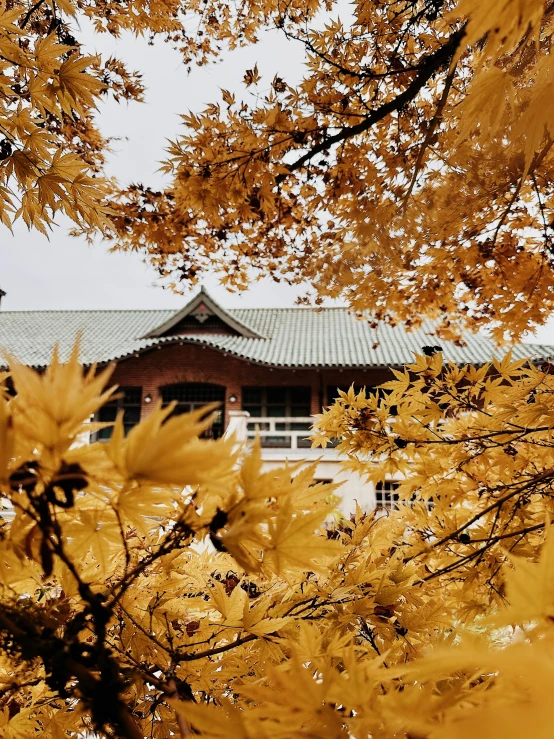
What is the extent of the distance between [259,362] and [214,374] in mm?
1482

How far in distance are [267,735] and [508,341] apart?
2756mm

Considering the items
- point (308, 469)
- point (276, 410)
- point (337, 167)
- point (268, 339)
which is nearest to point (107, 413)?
point (276, 410)

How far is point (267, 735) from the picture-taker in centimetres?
41

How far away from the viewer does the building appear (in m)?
9.99

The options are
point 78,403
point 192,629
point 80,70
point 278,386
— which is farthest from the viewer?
point 278,386

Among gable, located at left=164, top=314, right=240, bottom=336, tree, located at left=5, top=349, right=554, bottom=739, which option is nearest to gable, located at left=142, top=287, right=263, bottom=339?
gable, located at left=164, top=314, right=240, bottom=336

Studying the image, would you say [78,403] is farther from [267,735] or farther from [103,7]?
[103,7]

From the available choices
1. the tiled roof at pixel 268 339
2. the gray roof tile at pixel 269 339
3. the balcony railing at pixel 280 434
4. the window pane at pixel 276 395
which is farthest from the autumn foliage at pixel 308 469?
the window pane at pixel 276 395

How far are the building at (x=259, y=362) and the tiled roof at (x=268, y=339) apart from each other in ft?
0.10

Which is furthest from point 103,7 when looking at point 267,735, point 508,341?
point 267,735

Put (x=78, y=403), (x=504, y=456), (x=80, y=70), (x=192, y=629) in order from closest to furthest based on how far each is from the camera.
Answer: (x=78, y=403)
(x=192, y=629)
(x=80, y=70)
(x=504, y=456)

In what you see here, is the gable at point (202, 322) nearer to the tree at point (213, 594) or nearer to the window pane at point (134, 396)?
the window pane at point (134, 396)

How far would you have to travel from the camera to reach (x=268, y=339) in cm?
1253

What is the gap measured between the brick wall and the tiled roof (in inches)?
12.5
